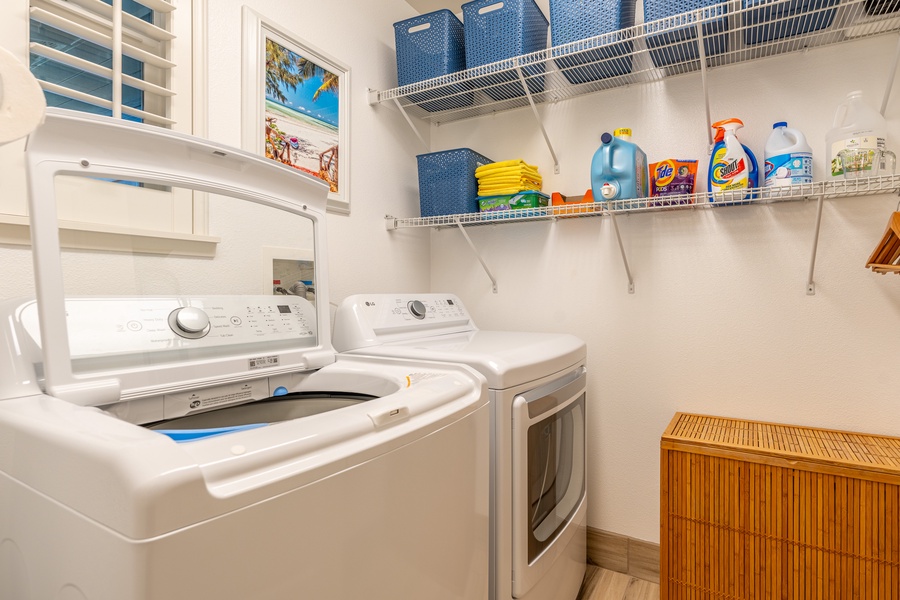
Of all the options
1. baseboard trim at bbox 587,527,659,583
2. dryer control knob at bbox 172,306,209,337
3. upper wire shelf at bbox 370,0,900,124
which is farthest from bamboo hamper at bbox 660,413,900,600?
dryer control knob at bbox 172,306,209,337

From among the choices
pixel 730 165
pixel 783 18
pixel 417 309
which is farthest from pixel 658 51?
pixel 417 309

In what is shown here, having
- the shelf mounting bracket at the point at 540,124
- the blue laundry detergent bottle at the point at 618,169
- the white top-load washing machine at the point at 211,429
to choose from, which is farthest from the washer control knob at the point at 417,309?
the shelf mounting bracket at the point at 540,124

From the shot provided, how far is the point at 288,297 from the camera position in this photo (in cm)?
144

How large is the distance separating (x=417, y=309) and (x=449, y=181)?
664 mm

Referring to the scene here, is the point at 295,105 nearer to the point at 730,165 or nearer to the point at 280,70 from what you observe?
the point at 280,70

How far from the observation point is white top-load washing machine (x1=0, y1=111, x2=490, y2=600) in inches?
23.4

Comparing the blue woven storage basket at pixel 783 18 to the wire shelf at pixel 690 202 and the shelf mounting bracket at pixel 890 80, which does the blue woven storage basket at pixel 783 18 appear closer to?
the shelf mounting bracket at pixel 890 80

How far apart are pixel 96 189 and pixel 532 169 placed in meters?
1.65

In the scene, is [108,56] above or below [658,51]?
below

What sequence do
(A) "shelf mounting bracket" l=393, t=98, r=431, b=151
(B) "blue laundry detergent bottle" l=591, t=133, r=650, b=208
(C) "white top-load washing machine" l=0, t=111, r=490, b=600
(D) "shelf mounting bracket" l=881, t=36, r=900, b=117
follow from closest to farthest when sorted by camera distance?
1. (C) "white top-load washing machine" l=0, t=111, r=490, b=600
2. (D) "shelf mounting bracket" l=881, t=36, r=900, b=117
3. (B) "blue laundry detergent bottle" l=591, t=133, r=650, b=208
4. (A) "shelf mounting bracket" l=393, t=98, r=431, b=151

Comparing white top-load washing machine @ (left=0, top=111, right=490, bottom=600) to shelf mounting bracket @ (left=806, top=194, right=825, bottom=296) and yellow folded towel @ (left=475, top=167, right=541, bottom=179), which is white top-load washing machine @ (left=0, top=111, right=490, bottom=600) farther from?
shelf mounting bracket @ (left=806, top=194, right=825, bottom=296)

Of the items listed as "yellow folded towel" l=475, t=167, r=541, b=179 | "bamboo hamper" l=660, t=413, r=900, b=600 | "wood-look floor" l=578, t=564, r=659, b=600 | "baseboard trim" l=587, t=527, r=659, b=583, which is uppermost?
"yellow folded towel" l=475, t=167, r=541, b=179

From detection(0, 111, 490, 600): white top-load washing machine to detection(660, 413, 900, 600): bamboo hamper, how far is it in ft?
2.75

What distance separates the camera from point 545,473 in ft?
5.15
